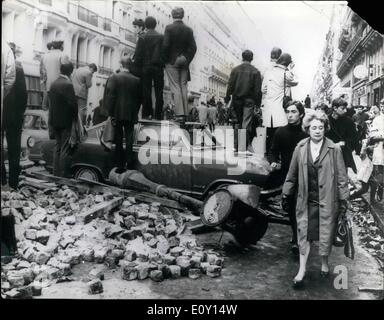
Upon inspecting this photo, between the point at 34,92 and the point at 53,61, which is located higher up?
the point at 53,61

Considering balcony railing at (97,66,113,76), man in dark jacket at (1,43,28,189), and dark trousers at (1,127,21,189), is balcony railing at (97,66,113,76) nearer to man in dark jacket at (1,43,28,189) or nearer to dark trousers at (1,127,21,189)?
man in dark jacket at (1,43,28,189)

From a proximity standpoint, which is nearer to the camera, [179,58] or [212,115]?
[212,115]

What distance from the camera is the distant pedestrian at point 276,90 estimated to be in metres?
5.01

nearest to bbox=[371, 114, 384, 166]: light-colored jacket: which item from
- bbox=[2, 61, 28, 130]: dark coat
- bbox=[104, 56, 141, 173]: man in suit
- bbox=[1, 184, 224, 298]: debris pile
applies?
bbox=[1, 184, 224, 298]: debris pile

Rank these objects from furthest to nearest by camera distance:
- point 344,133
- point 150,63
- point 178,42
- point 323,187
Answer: point 150,63 < point 178,42 < point 344,133 < point 323,187

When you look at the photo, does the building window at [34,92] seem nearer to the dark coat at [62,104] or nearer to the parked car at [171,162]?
the dark coat at [62,104]

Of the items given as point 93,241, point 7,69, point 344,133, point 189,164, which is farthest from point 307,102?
point 7,69

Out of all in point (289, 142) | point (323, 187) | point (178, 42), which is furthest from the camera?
point (178, 42)

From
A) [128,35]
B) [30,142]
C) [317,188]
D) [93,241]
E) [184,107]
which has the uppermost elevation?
[128,35]

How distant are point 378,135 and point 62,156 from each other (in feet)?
11.4

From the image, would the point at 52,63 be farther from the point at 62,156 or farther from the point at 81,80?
the point at 62,156

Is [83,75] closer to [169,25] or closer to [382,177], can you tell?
[169,25]

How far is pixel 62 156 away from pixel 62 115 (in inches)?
18.7

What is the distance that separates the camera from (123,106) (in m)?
5.36
